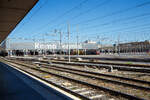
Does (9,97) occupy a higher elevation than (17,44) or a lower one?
lower

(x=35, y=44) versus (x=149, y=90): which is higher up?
(x=35, y=44)

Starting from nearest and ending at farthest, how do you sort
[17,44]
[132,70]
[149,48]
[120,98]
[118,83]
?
[120,98]
[118,83]
[132,70]
[149,48]
[17,44]

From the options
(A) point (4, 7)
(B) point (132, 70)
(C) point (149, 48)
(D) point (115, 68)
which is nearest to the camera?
(A) point (4, 7)

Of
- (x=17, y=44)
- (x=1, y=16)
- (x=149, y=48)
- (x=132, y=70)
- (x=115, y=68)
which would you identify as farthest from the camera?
(x=17, y=44)

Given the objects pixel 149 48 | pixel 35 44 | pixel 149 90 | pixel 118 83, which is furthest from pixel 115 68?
pixel 35 44

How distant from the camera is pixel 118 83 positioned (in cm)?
838

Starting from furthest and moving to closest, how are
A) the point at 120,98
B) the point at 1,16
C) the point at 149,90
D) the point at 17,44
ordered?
the point at 17,44, the point at 1,16, the point at 149,90, the point at 120,98

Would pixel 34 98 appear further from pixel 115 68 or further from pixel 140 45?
pixel 140 45

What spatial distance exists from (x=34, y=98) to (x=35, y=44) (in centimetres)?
7176

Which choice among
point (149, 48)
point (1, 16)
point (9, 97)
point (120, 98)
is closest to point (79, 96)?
point (120, 98)

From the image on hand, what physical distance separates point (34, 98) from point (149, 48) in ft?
187

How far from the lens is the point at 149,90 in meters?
6.81

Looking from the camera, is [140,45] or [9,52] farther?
[9,52]

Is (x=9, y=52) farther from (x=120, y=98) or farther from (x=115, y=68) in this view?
(x=120, y=98)
